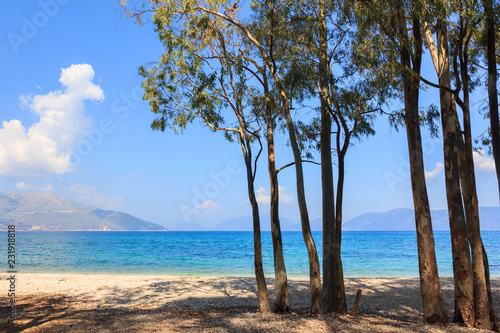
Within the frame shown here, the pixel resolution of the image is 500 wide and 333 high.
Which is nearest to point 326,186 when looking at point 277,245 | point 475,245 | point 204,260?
point 277,245

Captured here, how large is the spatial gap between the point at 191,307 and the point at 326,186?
4.60m

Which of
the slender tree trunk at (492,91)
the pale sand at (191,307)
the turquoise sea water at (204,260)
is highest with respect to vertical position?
the slender tree trunk at (492,91)

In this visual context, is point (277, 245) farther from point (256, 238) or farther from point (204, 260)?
point (204, 260)

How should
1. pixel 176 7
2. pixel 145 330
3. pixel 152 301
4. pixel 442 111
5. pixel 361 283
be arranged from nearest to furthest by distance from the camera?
1. pixel 145 330
2. pixel 442 111
3. pixel 176 7
4. pixel 152 301
5. pixel 361 283

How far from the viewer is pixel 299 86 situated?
29.8ft

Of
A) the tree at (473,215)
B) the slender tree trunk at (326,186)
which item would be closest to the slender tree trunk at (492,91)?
the tree at (473,215)

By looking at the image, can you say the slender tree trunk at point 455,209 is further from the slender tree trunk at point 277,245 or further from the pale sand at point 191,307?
the slender tree trunk at point 277,245

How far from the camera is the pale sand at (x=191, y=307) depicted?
698cm

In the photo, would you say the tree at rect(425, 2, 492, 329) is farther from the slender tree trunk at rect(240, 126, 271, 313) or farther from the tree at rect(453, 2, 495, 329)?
the slender tree trunk at rect(240, 126, 271, 313)

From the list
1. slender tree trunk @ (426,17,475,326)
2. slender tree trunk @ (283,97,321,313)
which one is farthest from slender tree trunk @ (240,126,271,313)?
slender tree trunk @ (426,17,475,326)

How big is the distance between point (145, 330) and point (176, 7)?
7581 millimetres

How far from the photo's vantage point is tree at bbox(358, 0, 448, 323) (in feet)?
23.6

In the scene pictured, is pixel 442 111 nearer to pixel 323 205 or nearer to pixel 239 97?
pixel 323 205

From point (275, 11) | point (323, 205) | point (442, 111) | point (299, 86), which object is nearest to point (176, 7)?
point (275, 11)
